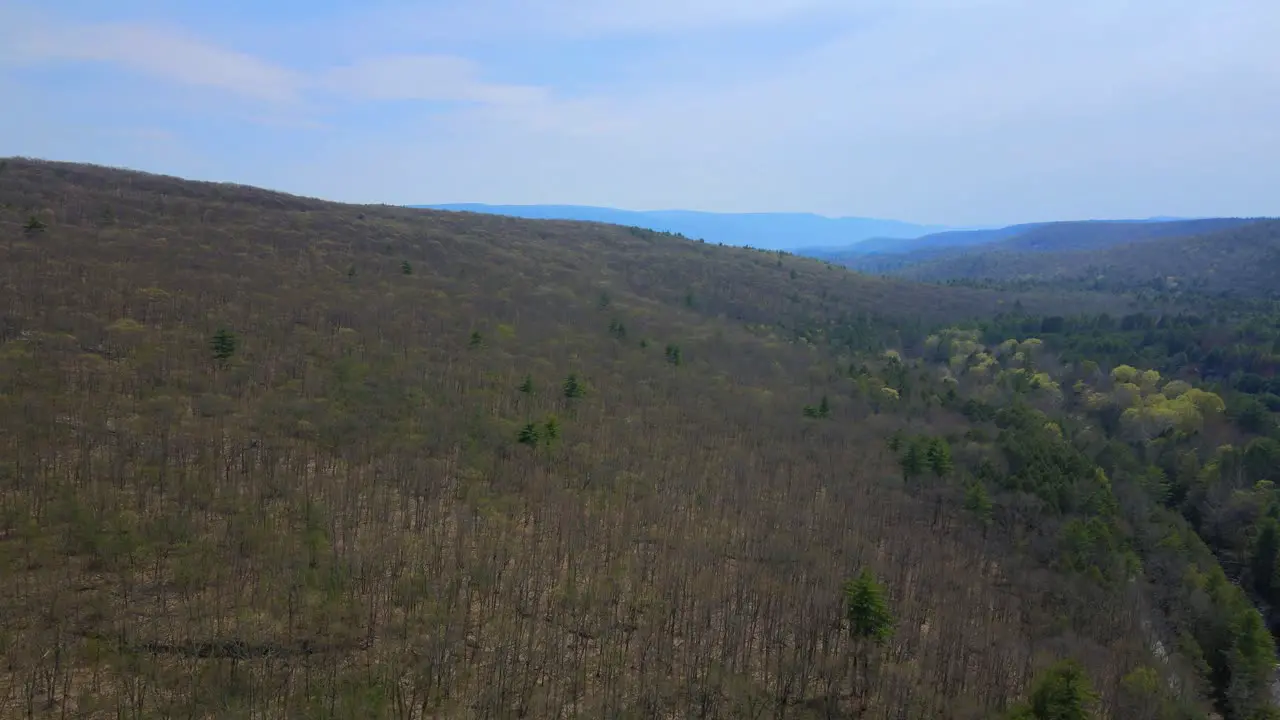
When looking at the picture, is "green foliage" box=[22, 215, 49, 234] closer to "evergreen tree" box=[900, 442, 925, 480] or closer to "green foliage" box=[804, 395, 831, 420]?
"green foliage" box=[804, 395, 831, 420]

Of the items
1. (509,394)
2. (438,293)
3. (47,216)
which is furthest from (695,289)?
(47,216)

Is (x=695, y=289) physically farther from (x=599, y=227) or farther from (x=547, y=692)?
(x=547, y=692)

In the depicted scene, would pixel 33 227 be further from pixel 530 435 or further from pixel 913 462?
pixel 913 462

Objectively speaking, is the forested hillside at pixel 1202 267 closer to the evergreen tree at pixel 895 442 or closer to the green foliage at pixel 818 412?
the evergreen tree at pixel 895 442

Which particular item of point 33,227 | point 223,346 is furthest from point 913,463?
point 33,227

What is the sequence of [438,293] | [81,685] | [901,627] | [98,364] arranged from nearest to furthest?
[81,685] → [901,627] → [98,364] → [438,293]

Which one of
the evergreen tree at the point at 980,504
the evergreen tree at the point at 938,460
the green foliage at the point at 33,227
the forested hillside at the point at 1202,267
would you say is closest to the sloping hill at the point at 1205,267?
the forested hillside at the point at 1202,267
